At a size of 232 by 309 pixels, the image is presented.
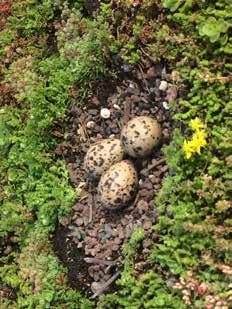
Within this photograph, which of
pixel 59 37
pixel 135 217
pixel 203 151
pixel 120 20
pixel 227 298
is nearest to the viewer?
pixel 227 298

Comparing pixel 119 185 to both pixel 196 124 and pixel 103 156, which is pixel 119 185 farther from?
pixel 196 124

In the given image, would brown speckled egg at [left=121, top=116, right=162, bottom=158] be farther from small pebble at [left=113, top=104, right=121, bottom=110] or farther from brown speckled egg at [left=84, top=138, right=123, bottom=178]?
small pebble at [left=113, top=104, right=121, bottom=110]

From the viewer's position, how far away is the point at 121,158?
15.0 feet

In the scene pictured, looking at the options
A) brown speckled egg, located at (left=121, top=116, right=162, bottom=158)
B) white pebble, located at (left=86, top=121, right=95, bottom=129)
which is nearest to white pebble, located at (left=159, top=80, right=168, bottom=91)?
brown speckled egg, located at (left=121, top=116, right=162, bottom=158)

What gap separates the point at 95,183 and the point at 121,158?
0.35 m

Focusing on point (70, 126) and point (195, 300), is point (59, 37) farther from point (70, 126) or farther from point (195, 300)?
point (195, 300)

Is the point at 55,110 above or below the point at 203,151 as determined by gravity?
below

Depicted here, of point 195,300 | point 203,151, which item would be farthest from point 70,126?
point 195,300

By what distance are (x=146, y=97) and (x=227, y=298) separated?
1.58m

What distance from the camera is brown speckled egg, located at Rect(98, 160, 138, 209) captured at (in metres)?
4.40

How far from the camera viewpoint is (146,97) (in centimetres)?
465

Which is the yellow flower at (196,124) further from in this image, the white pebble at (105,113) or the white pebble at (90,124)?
the white pebble at (90,124)

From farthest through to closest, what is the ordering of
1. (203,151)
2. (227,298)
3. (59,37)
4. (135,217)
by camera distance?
(59,37) → (135,217) → (203,151) → (227,298)

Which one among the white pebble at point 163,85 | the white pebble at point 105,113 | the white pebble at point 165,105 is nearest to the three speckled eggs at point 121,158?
the white pebble at point 165,105
